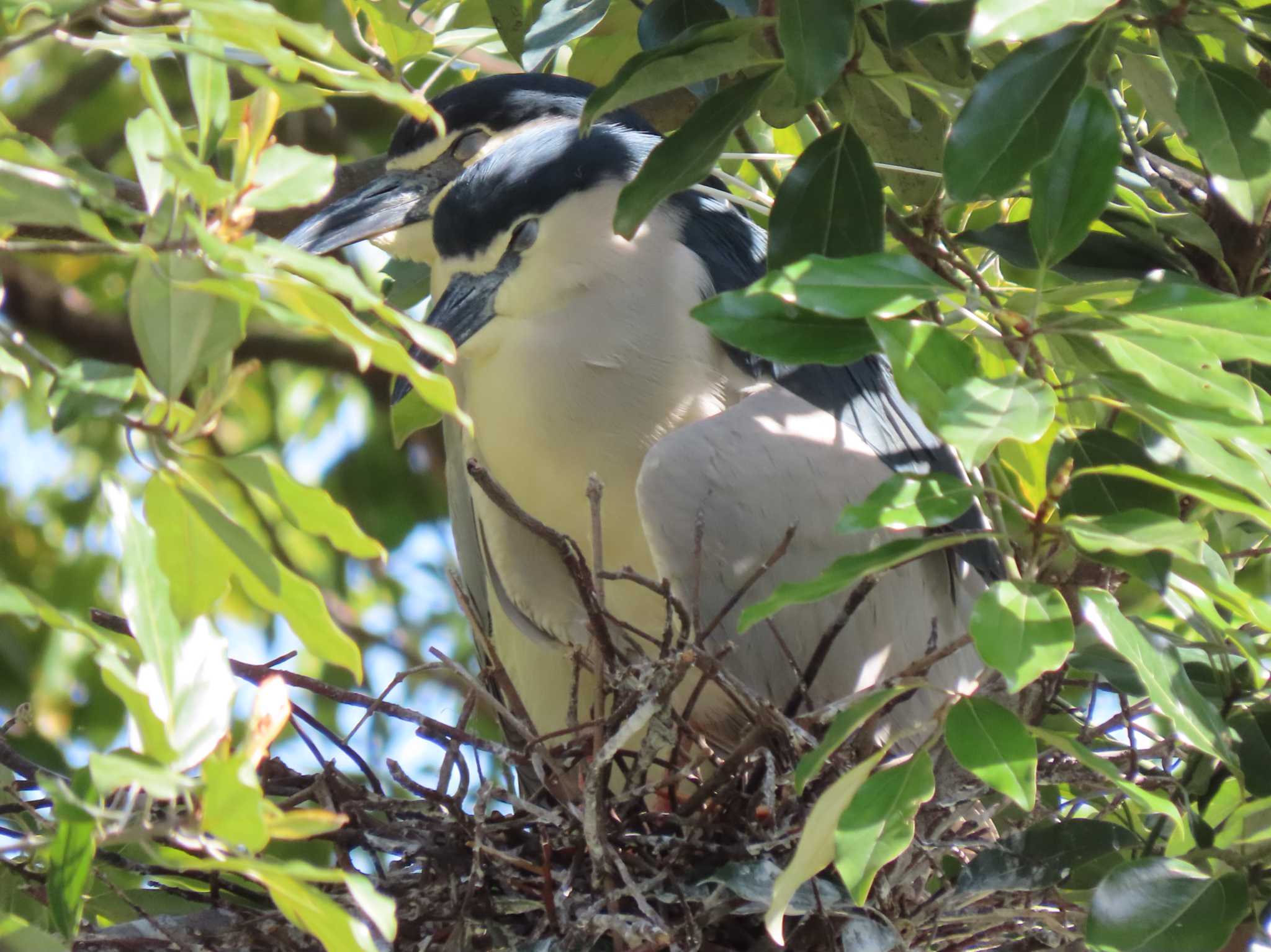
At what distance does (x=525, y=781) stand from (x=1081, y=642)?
0.68 m

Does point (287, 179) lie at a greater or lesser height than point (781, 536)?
greater

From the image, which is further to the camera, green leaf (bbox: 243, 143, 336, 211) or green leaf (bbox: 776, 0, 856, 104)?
green leaf (bbox: 776, 0, 856, 104)

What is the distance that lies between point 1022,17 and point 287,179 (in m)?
0.41

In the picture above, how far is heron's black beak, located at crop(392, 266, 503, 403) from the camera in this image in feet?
5.34

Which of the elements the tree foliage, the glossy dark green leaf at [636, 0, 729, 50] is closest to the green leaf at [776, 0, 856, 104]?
the tree foliage

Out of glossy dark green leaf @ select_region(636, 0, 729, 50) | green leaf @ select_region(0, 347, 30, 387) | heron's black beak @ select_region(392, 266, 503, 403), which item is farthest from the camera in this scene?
heron's black beak @ select_region(392, 266, 503, 403)

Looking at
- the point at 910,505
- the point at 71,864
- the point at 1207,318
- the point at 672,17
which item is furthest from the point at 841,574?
the point at 672,17

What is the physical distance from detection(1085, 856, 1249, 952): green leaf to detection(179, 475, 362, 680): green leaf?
0.53 m

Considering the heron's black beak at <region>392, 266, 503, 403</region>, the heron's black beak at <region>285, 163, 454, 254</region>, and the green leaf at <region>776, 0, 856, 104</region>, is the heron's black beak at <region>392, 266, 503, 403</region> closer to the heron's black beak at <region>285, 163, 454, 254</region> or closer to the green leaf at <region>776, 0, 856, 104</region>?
the heron's black beak at <region>285, 163, 454, 254</region>

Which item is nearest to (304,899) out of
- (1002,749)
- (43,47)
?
(1002,749)

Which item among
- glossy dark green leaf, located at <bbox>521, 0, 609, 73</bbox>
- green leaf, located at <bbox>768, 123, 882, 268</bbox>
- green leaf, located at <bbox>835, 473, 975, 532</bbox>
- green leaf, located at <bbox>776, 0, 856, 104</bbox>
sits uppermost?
green leaf, located at <bbox>776, 0, 856, 104</bbox>

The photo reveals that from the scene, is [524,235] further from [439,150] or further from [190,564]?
[190,564]

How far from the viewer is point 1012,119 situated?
3.18ft

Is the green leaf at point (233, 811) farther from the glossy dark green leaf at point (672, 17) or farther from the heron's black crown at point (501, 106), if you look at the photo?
the heron's black crown at point (501, 106)
